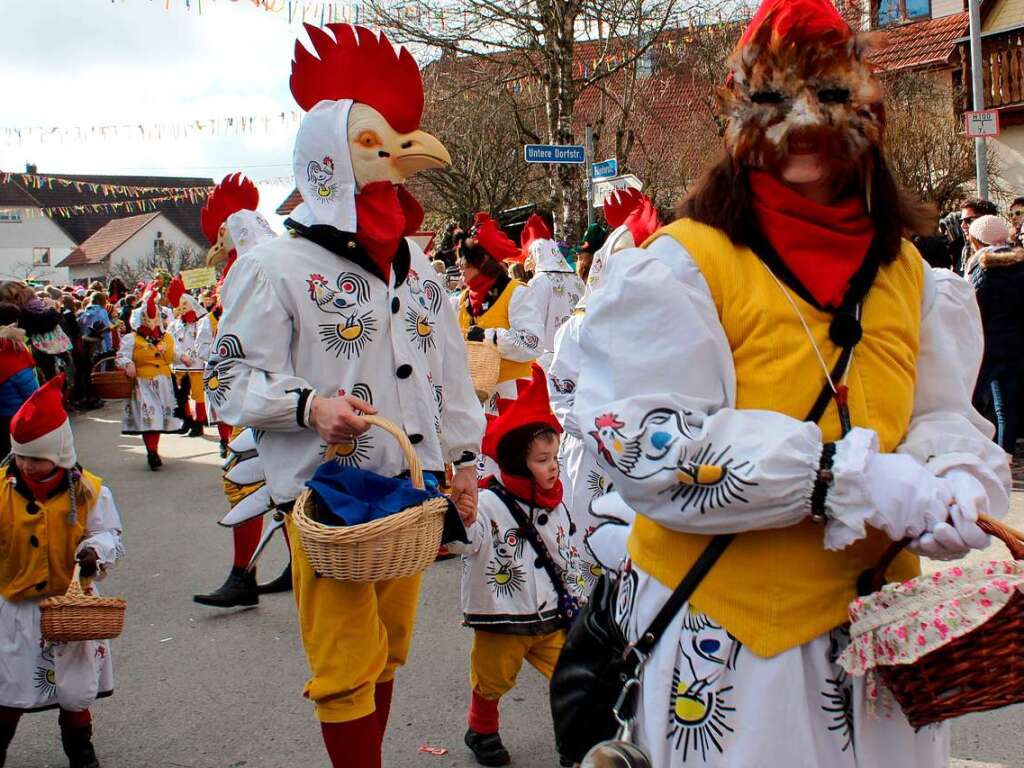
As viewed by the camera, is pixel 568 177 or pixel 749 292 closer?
pixel 749 292

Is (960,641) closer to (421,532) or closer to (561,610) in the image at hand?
(421,532)

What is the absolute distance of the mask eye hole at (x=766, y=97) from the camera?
2.18m

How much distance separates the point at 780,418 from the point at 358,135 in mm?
2150

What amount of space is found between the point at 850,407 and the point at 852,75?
26.5 inches

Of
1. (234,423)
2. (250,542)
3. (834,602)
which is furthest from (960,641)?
(250,542)

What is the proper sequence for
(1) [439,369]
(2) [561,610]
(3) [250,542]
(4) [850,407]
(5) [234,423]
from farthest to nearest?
(3) [250,542] < (2) [561,610] < (1) [439,369] < (5) [234,423] < (4) [850,407]

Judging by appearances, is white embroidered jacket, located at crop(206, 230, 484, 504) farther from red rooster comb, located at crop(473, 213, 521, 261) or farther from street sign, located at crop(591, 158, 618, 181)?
street sign, located at crop(591, 158, 618, 181)

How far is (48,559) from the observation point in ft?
15.1

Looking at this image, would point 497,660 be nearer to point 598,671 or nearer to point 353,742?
point 353,742

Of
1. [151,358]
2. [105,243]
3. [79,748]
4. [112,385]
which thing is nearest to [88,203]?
[105,243]

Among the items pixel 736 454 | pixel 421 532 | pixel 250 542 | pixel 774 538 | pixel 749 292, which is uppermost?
pixel 749 292

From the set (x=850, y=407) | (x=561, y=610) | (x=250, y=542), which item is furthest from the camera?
(x=250, y=542)

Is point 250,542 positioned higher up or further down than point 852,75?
further down

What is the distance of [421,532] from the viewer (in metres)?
3.17
